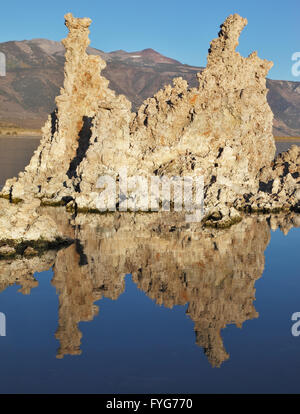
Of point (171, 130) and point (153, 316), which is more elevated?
point (171, 130)

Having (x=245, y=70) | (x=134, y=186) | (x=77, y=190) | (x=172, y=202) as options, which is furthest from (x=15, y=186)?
(x=245, y=70)

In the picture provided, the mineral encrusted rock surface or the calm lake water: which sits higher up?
the mineral encrusted rock surface

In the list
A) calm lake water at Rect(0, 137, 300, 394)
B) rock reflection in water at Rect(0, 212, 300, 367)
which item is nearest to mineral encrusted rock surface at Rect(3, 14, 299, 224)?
rock reflection in water at Rect(0, 212, 300, 367)

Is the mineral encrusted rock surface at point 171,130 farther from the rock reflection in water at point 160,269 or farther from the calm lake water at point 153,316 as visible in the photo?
the calm lake water at point 153,316

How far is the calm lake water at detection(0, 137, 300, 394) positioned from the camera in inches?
550

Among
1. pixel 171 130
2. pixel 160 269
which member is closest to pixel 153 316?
pixel 160 269

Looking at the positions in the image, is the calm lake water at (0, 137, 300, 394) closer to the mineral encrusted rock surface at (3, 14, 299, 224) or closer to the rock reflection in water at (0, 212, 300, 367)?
the rock reflection in water at (0, 212, 300, 367)

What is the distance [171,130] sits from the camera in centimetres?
4388

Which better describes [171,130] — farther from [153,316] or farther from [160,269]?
[153,316]

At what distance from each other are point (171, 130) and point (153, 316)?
27.4 meters

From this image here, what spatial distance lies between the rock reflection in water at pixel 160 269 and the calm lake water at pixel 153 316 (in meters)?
0.06

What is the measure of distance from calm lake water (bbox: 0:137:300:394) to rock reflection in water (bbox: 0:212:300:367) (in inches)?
2.4

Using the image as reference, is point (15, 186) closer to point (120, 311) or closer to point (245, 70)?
point (120, 311)
